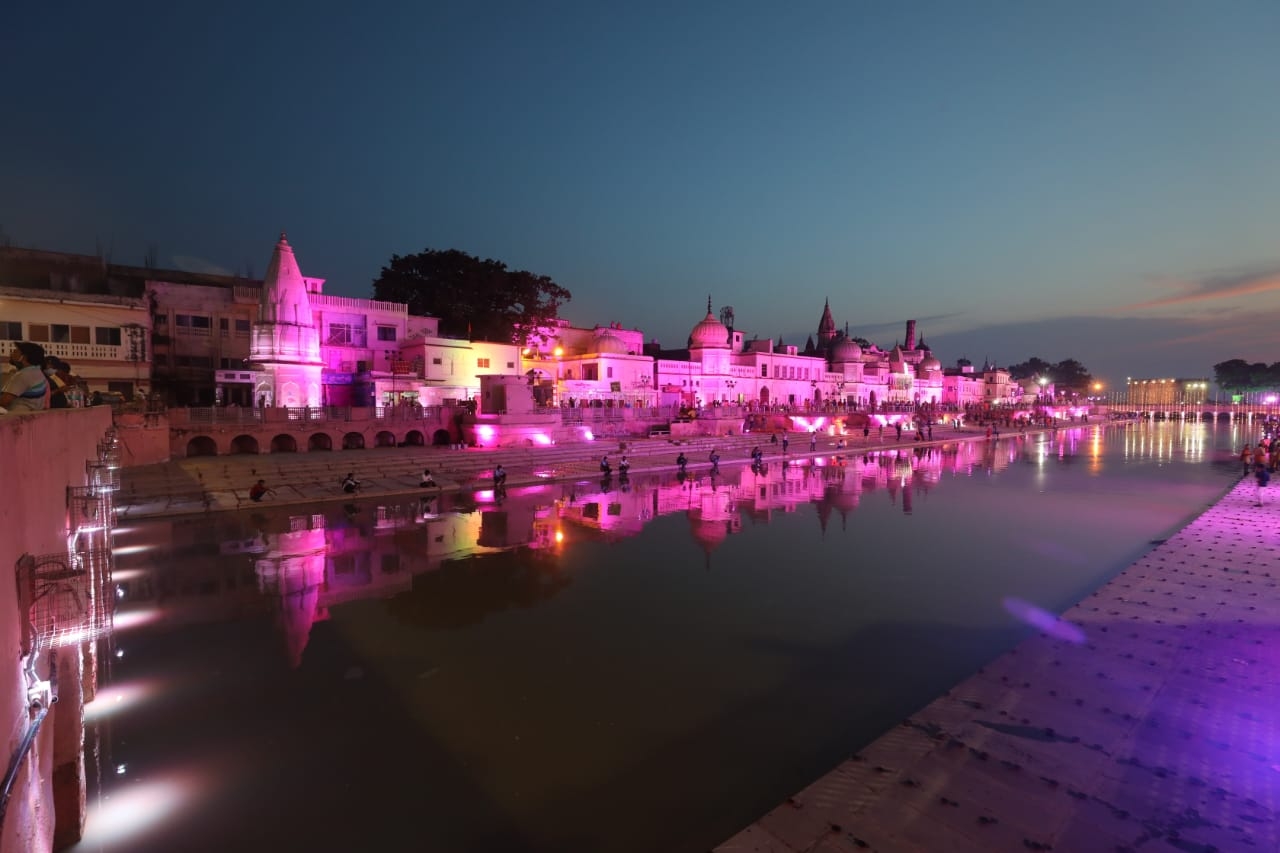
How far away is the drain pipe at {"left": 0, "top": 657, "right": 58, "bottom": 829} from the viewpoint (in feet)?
11.2

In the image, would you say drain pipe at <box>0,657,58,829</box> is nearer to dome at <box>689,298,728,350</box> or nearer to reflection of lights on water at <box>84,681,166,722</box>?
reflection of lights on water at <box>84,681,166,722</box>

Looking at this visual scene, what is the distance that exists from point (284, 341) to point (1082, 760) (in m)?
32.2

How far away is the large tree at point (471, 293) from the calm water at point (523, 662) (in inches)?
1006

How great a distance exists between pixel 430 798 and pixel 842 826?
3.76m

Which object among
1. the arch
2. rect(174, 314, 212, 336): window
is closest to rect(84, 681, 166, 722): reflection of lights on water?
the arch

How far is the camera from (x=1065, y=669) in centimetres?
769

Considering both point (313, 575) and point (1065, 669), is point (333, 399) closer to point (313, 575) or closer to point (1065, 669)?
point (313, 575)

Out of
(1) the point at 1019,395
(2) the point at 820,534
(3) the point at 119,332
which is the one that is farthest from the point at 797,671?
(1) the point at 1019,395

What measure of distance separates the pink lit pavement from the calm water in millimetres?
784

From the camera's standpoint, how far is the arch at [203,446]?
2458cm

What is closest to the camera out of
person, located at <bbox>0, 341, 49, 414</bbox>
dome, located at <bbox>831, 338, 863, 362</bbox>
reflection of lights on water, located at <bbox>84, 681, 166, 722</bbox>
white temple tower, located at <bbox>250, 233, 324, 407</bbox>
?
person, located at <bbox>0, 341, 49, 414</bbox>

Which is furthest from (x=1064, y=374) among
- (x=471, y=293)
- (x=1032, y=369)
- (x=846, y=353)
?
(x=471, y=293)

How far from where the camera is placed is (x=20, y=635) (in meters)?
4.73

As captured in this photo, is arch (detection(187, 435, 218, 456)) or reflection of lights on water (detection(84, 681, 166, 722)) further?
arch (detection(187, 435, 218, 456))
